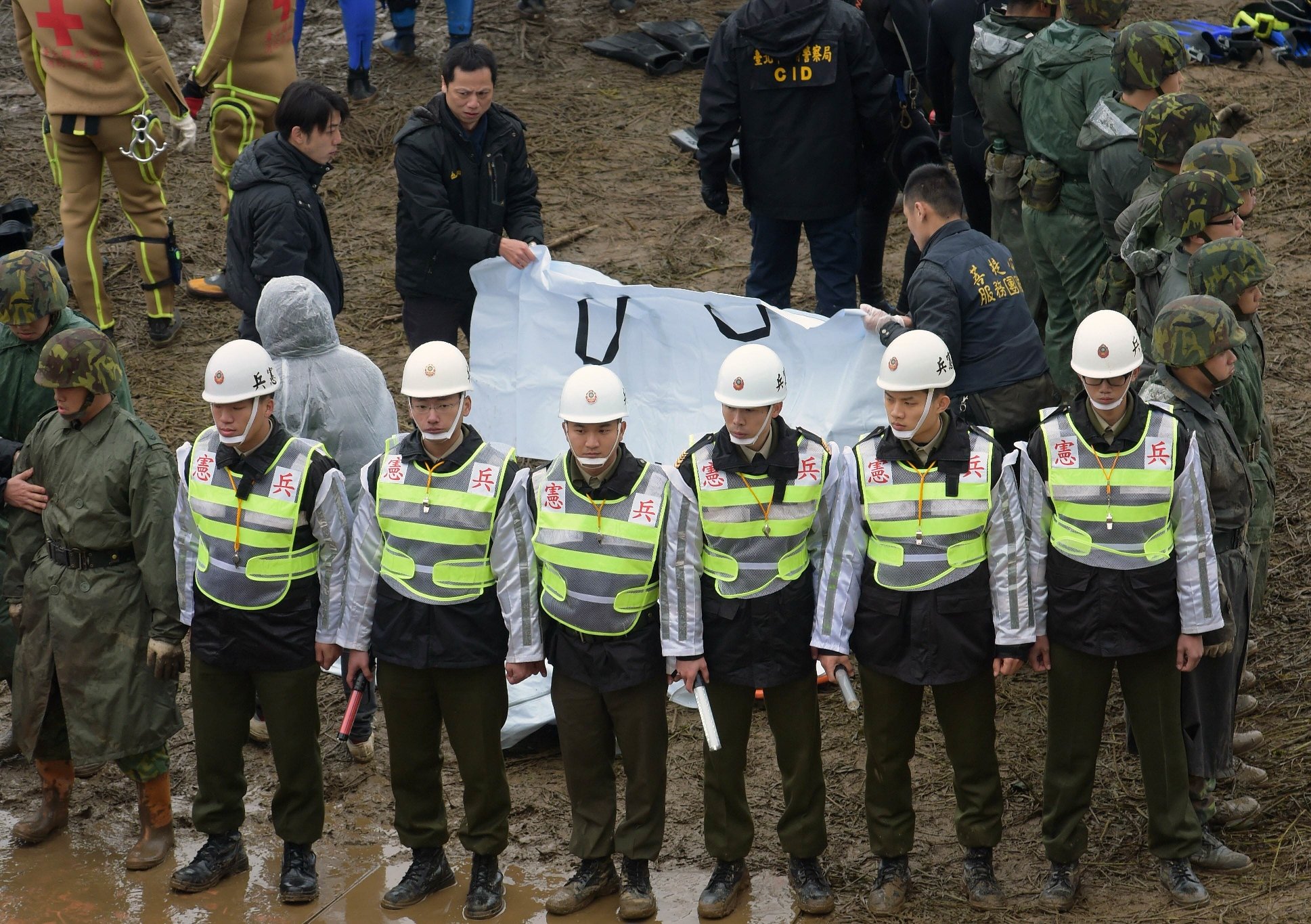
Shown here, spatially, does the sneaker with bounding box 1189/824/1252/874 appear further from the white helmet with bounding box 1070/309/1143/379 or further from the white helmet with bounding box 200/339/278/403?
the white helmet with bounding box 200/339/278/403

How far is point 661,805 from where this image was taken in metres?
5.62

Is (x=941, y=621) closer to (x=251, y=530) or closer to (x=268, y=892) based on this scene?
(x=251, y=530)

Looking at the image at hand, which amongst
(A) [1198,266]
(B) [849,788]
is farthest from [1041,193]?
(B) [849,788]

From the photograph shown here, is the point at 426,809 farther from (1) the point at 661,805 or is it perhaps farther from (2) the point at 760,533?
(2) the point at 760,533

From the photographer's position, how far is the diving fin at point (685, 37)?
1347 centimetres

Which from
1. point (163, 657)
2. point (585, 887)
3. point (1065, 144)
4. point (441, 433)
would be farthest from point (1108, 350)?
point (163, 657)

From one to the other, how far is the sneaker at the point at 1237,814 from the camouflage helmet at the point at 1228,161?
8.10 feet

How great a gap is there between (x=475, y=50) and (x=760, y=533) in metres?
3.30

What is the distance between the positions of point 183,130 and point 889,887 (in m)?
6.70

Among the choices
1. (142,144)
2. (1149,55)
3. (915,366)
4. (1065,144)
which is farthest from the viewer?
(142,144)

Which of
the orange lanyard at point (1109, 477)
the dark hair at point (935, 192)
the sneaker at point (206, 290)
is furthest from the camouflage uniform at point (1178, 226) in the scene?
the sneaker at point (206, 290)

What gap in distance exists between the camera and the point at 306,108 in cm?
705

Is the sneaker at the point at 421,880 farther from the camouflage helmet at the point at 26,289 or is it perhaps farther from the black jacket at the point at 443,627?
the camouflage helmet at the point at 26,289

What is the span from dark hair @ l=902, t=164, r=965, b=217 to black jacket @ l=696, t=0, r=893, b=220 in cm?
158
